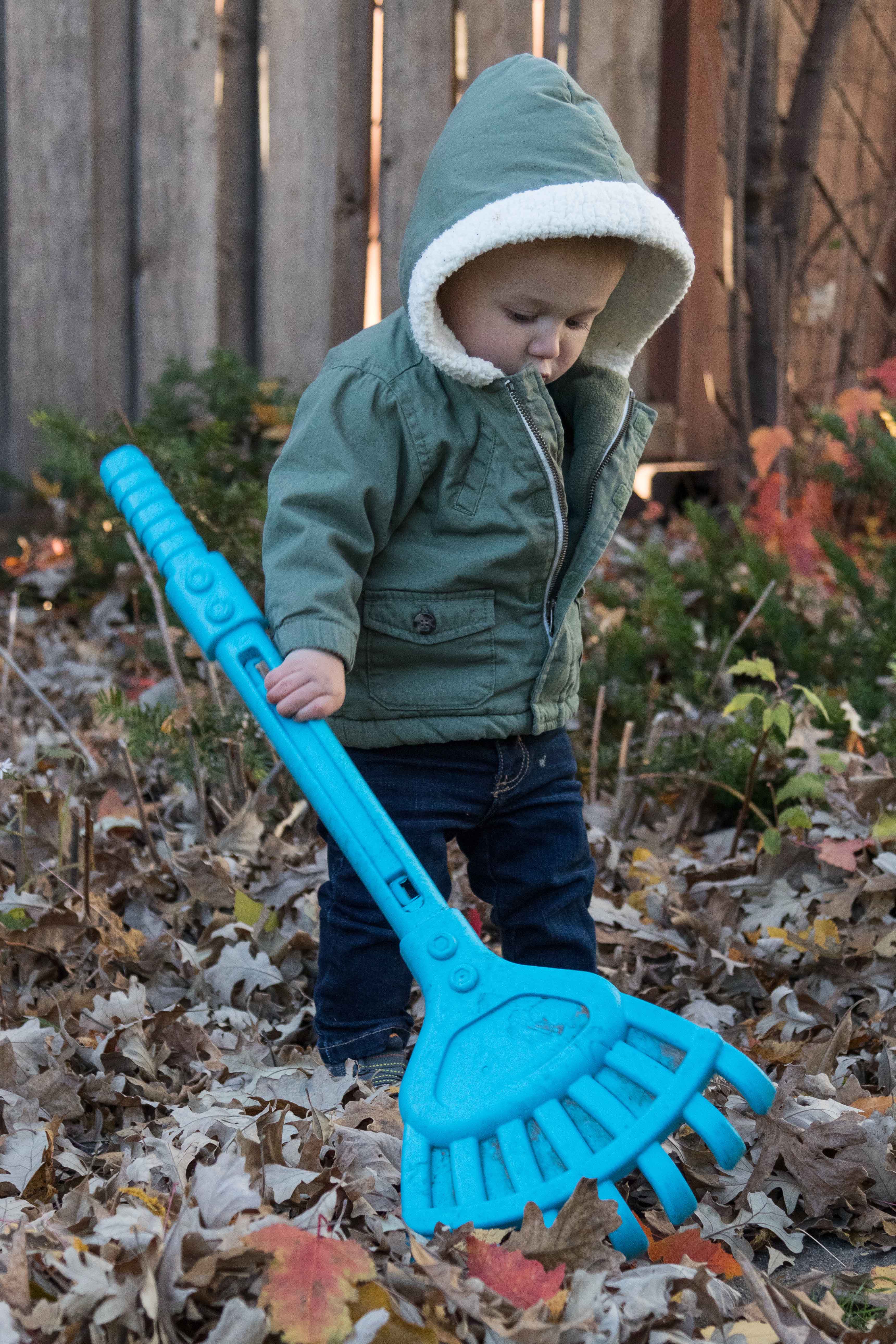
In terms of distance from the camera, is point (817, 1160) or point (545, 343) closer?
point (817, 1160)

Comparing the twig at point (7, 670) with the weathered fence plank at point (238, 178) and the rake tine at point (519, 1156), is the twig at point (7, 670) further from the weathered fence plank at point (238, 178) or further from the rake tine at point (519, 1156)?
the weathered fence plank at point (238, 178)

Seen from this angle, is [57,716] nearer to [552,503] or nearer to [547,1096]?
[552,503]

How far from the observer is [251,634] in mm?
1705

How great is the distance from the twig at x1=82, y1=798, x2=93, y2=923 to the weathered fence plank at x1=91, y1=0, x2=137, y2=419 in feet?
7.25

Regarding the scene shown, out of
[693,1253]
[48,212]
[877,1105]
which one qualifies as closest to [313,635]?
[693,1253]

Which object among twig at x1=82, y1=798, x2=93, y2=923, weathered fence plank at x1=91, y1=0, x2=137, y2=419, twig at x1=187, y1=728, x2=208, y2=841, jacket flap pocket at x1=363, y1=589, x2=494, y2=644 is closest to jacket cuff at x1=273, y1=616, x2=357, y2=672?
jacket flap pocket at x1=363, y1=589, x2=494, y2=644

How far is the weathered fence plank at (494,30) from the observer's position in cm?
437

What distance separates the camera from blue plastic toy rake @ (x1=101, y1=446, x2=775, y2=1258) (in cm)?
137

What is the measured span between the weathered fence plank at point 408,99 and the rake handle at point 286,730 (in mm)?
2691

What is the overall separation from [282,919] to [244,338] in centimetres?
257

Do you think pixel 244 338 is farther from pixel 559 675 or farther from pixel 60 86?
pixel 559 675

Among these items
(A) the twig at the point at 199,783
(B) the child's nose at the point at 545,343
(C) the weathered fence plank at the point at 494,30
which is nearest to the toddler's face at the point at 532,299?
(B) the child's nose at the point at 545,343

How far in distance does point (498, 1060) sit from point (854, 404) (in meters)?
3.27

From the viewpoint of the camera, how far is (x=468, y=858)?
2.03 meters
